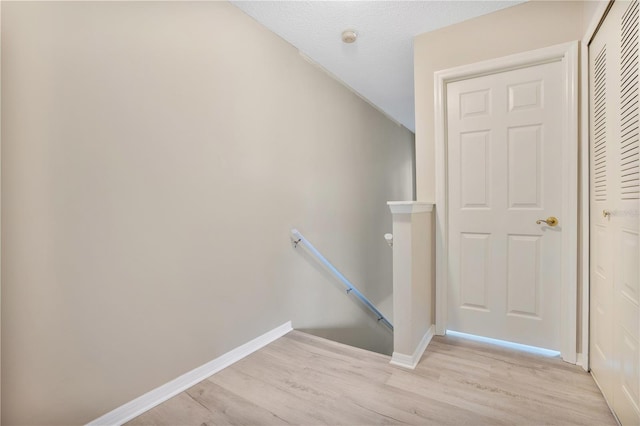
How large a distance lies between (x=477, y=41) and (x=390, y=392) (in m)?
2.41

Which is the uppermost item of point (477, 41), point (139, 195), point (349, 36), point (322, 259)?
point (349, 36)

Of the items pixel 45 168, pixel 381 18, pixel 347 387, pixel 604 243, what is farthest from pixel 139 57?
pixel 604 243

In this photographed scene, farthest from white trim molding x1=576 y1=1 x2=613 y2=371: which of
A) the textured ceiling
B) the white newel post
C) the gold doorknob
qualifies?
the white newel post

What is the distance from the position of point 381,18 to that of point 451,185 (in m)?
1.34

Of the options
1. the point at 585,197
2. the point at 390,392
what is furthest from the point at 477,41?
the point at 390,392

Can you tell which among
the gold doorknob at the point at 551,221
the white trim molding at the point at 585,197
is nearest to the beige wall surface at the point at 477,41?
the white trim molding at the point at 585,197

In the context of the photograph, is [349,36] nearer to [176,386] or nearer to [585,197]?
[585,197]

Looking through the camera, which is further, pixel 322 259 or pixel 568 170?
pixel 322 259

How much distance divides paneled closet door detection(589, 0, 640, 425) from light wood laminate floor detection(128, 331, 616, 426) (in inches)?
8.4

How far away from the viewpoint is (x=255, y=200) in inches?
85.5

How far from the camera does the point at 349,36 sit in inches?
91.1

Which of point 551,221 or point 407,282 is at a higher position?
point 551,221

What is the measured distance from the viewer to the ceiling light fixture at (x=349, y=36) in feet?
7.50

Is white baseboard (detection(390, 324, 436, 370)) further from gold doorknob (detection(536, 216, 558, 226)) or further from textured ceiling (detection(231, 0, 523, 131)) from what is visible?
textured ceiling (detection(231, 0, 523, 131))
